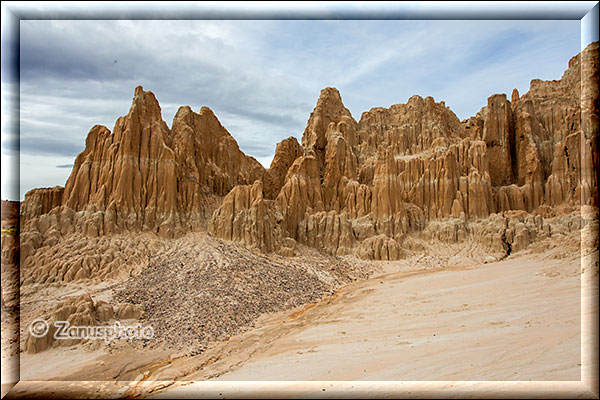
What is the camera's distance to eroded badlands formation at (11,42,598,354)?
23.2 m

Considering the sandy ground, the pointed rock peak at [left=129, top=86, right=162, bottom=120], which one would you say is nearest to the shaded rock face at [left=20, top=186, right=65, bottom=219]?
the pointed rock peak at [left=129, top=86, right=162, bottom=120]

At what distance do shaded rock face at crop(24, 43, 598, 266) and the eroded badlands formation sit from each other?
0.40ft

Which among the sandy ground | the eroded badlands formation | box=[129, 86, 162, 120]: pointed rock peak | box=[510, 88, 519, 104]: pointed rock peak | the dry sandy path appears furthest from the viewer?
box=[510, 88, 519, 104]: pointed rock peak

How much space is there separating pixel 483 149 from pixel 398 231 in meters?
14.6

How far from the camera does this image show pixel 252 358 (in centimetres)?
1208

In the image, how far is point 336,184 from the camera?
39.5m

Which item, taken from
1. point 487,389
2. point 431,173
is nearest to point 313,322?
point 487,389

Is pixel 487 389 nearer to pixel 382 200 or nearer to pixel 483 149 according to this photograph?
pixel 382 200

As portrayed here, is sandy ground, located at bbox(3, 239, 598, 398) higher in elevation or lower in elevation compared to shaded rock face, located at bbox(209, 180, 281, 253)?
lower

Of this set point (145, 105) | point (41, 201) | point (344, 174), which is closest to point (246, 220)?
point (145, 105)

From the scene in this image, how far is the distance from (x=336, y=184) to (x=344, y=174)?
1.76 metres

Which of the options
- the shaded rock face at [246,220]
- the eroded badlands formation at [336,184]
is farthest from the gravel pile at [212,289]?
the eroded badlands formation at [336,184]

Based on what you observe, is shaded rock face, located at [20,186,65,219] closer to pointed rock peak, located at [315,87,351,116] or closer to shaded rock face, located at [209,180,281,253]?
shaded rock face, located at [209,180,281,253]

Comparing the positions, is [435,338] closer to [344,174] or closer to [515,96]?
[344,174]
